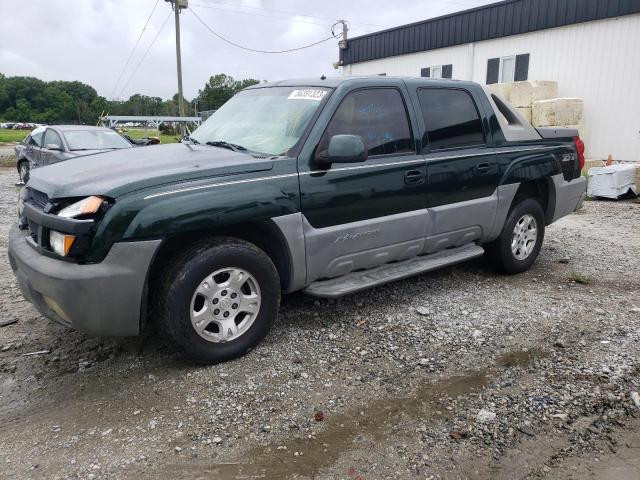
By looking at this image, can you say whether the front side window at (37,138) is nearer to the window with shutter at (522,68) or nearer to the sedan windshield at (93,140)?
the sedan windshield at (93,140)

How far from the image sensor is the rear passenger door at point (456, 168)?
447 centimetres

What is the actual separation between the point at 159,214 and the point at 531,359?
2689 mm

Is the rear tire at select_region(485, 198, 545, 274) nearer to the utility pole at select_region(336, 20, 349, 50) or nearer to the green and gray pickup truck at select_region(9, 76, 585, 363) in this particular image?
the green and gray pickup truck at select_region(9, 76, 585, 363)

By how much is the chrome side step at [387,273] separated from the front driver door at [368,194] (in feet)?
0.26

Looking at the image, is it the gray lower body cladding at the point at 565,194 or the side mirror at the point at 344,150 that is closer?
the side mirror at the point at 344,150

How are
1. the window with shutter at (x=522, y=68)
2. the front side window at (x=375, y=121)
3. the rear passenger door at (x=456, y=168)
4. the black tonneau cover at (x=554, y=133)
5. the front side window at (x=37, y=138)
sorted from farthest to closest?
1. the window with shutter at (x=522, y=68)
2. the front side window at (x=37, y=138)
3. the black tonneau cover at (x=554, y=133)
4. the rear passenger door at (x=456, y=168)
5. the front side window at (x=375, y=121)

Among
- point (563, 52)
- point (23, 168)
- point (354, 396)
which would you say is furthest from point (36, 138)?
point (563, 52)

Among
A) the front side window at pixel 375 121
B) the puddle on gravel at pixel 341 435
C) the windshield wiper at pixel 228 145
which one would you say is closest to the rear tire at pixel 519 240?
the front side window at pixel 375 121

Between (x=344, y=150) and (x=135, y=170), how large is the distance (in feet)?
4.52

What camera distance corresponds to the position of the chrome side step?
3857 mm

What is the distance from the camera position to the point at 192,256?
3.26m

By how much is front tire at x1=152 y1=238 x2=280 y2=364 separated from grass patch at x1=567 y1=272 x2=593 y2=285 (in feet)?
10.9

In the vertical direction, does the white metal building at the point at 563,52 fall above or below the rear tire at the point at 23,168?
above

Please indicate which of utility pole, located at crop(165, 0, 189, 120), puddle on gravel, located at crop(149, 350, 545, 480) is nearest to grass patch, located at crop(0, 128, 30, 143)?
utility pole, located at crop(165, 0, 189, 120)
